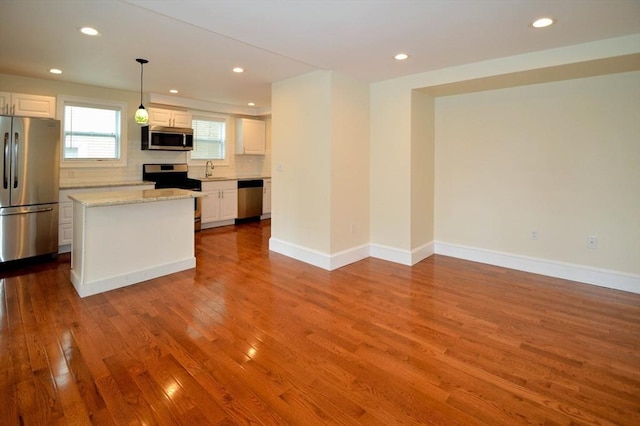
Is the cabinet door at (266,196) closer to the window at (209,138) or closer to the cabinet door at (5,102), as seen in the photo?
the window at (209,138)

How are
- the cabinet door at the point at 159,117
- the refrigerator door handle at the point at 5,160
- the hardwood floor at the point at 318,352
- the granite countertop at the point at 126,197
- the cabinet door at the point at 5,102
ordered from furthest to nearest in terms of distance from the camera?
1. the cabinet door at the point at 159,117
2. the cabinet door at the point at 5,102
3. the refrigerator door handle at the point at 5,160
4. the granite countertop at the point at 126,197
5. the hardwood floor at the point at 318,352

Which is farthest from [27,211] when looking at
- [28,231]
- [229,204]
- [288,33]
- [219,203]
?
[288,33]

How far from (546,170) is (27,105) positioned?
258 inches

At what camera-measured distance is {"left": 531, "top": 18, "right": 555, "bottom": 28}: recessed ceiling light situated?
2.65 meters

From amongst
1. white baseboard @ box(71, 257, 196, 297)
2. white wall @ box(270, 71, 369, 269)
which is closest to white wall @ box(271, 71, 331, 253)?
white wall @ box(270, 71, 369, 269)

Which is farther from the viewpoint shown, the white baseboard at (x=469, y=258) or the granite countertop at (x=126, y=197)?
the white baseboard at (x=469, y=258)

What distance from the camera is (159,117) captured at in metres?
5.98

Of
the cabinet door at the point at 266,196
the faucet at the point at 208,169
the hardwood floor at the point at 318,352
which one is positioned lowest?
the hardwood floor at the point at 318,352

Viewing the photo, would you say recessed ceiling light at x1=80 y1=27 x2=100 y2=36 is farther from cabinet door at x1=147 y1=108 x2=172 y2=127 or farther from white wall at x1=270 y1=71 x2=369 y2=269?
cabinet door at x1=147 y1=108 x2=172 y2=127

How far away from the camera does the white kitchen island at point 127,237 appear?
3301mm

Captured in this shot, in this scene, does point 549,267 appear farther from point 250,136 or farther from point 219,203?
point 250,136

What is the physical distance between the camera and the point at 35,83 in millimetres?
4828

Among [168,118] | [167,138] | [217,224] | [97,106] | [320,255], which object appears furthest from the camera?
[217,224]

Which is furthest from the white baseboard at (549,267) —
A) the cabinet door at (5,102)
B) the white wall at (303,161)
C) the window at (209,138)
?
the cabinet door at (5,102)
